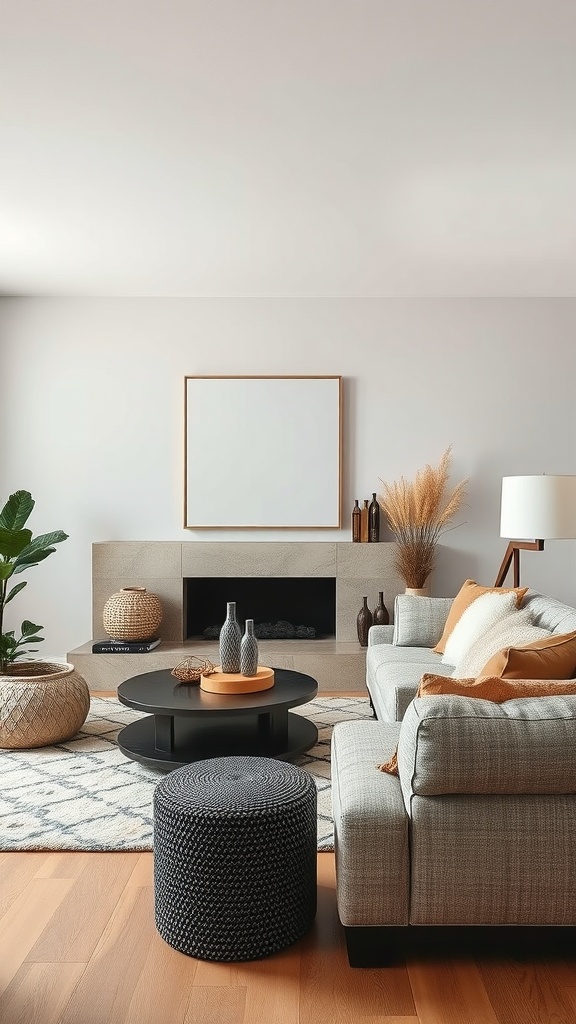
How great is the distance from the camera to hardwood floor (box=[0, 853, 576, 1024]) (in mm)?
2082

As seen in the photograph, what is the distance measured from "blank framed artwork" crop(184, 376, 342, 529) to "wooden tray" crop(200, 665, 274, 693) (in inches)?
89.5

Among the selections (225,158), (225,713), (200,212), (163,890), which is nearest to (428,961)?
(163,890)

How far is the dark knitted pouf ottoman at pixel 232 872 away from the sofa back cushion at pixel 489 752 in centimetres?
41

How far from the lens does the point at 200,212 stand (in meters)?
4.60

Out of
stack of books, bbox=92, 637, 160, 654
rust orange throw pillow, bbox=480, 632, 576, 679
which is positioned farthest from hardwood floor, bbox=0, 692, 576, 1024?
stack of books, bbox=92, 637, 160, 654

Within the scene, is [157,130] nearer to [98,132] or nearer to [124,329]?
[98,132]

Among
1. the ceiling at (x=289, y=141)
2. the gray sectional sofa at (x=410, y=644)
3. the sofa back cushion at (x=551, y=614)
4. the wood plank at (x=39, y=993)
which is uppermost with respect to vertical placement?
the ceiling at (x=289, y=141)

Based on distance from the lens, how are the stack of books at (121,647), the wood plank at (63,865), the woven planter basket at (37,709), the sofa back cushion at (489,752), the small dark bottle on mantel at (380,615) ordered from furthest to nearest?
the small dark bottle on mantel at (380,615)
the stack of books at (121,647)
the woven planter basket at (37,709)
the wood plank at (63,865)
the sofa back cushion at (489,752)

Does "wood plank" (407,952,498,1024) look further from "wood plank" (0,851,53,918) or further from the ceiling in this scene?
the ceiling

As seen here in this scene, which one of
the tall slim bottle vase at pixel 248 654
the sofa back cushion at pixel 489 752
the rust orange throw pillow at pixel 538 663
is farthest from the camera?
the tall slim bottle vase at pixel 248 654

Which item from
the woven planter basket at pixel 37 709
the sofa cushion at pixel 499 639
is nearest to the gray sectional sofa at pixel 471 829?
the sofa cushion at pixel 499 639

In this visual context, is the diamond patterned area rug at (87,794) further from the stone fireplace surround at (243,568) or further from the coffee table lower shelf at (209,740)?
the stone fireplace surround at (243,568)

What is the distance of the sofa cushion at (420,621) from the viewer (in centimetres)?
478

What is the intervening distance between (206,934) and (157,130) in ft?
9.93
